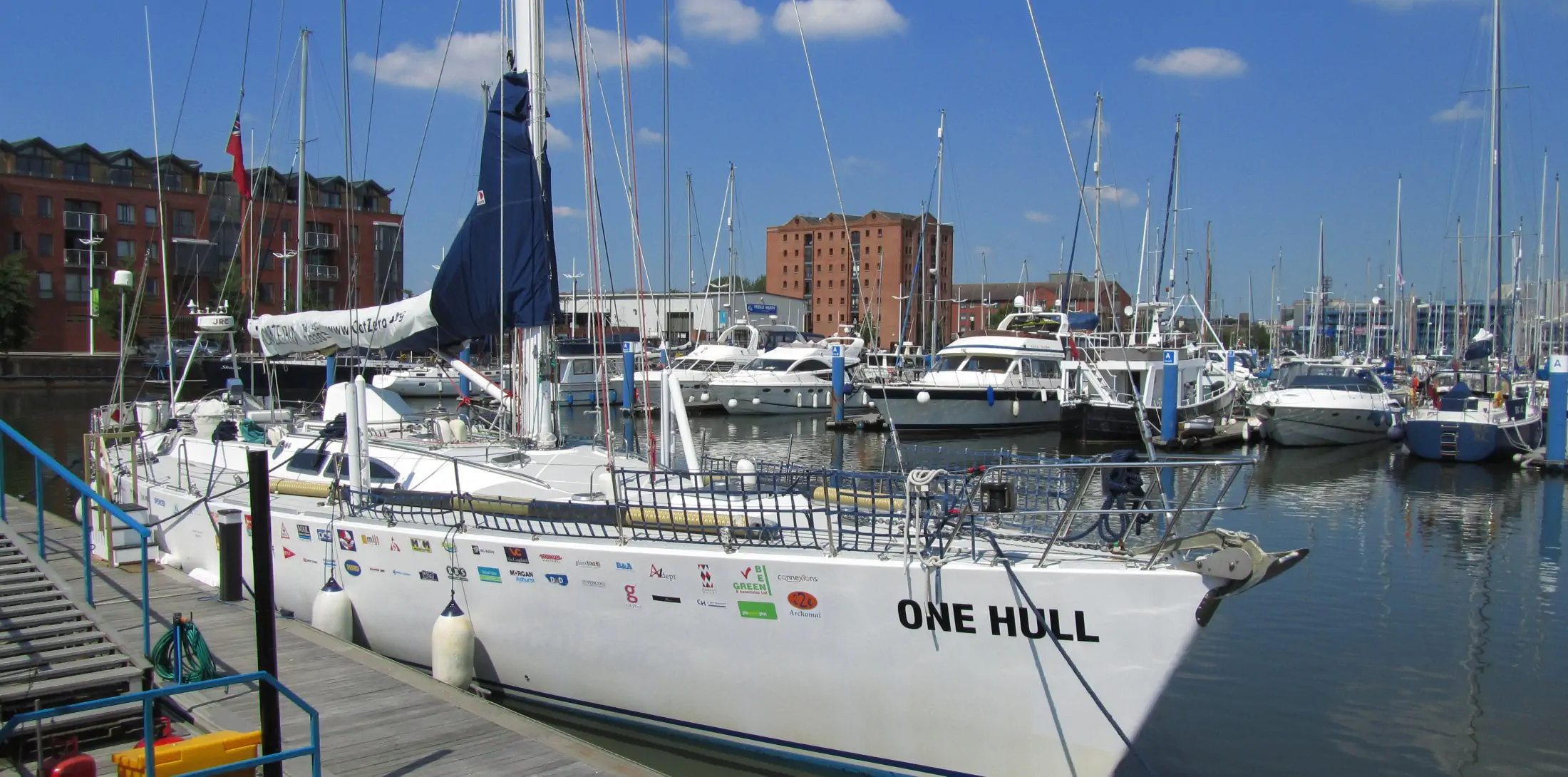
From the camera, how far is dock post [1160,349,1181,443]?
3450 centimetres

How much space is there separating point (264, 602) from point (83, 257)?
211 feet

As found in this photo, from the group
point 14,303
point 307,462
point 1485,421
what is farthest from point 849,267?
point 307,462

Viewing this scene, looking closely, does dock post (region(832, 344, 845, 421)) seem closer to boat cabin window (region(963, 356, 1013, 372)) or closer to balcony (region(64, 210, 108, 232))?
boat cabin window (region(963, 356, 1013, 372))

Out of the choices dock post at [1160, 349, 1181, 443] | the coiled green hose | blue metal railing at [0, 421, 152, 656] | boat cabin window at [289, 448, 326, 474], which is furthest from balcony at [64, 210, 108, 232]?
the coiled green hose

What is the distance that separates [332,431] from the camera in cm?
1248

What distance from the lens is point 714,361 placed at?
164ft

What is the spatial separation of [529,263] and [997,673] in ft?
23.4

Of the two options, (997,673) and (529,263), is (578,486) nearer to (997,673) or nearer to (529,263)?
(529,263)

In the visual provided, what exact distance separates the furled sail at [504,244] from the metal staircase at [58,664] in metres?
5.00

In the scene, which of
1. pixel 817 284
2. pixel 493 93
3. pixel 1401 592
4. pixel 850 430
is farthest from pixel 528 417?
pixel 817 284

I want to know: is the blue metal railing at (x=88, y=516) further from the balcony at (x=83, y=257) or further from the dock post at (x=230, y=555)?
the balcony at (x=83, y=257)

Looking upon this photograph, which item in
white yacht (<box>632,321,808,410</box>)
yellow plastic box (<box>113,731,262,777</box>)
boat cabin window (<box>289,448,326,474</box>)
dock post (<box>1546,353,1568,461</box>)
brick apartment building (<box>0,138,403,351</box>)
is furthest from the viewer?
brick apartment building (<box>0,138,403,351</box>)

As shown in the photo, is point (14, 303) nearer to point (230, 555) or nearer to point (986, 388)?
point (986, 388)

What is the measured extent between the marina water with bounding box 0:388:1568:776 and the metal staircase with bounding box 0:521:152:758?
3544 mm
